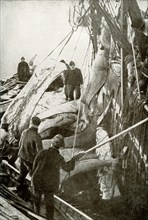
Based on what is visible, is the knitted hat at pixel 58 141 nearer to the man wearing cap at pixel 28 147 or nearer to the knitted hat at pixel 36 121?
the man wearing cap at pixel 28 147

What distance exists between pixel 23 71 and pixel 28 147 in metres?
1.08

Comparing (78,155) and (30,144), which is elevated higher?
(30,144)

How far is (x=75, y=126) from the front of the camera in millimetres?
6340

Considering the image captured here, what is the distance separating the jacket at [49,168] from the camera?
6258 mm

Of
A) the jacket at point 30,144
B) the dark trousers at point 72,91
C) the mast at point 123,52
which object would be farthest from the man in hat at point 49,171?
the mast at point 123,52

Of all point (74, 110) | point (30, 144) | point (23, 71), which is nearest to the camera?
point (74, 110)

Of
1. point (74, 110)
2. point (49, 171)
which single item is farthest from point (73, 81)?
point (49, 171)

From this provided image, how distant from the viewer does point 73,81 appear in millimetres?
6406

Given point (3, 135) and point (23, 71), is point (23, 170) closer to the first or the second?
point (3, 135)

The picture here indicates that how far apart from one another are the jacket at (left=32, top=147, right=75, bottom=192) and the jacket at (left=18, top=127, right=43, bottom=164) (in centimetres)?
12

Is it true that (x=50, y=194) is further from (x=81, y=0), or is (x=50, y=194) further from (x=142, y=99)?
(x=81, y=0)

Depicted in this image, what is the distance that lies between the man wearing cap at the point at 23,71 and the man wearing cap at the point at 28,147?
2.05ft

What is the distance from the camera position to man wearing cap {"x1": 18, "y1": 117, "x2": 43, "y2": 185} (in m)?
6.50

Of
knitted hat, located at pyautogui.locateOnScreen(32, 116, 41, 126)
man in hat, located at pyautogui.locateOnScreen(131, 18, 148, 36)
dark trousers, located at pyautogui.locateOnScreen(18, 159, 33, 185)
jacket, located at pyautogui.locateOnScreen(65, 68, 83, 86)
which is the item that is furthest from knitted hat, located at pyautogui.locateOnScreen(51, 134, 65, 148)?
man in hat, located at pyautogui.locateOnScreen(131, 18, 148, 36)
